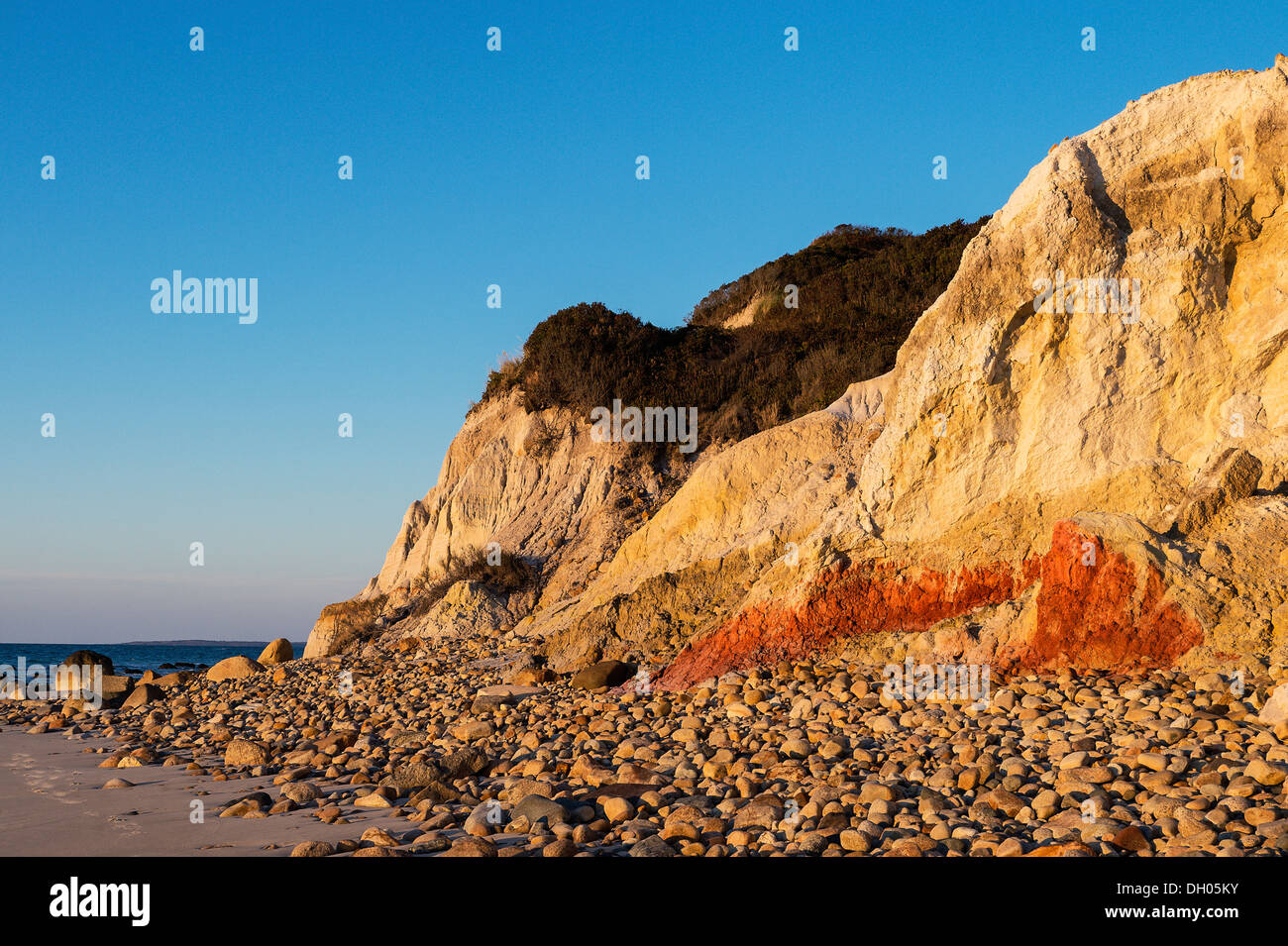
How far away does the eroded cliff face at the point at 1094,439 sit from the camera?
27.1ft

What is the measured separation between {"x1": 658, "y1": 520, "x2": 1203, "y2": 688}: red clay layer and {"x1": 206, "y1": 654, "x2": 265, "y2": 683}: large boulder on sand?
33.9ft

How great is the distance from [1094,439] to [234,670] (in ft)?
50.3

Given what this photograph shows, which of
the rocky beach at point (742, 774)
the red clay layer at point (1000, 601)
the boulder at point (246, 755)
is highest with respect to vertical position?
the red clay layer at point (1000, 601)

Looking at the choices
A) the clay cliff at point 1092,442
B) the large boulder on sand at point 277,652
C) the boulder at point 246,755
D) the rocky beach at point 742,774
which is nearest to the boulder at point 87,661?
the large boulder on sand at point 277,652

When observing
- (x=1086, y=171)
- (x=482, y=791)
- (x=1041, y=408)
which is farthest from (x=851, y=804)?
(x=1086, y=171)

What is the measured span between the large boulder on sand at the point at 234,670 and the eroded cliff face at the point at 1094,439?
33.9ft

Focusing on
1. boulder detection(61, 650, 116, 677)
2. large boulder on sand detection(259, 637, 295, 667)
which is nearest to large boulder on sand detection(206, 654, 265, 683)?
large boulder on sand detection(259, 637, 295, 667)

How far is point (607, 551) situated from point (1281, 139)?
38.2ft

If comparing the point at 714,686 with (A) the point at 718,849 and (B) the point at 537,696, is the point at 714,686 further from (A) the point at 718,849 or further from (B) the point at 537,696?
(A) the point at 718,849

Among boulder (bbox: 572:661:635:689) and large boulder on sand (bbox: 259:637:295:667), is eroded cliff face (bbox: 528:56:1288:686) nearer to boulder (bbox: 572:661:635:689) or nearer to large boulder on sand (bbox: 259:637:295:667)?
boulder (bbox: 572:661:635:689)

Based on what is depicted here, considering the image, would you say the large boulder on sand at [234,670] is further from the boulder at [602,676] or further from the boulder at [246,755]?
the boulder at [602,676]

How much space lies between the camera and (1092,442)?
30.4 feet

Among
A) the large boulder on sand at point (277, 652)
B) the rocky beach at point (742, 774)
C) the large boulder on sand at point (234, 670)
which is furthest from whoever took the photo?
the large boulder on sand at point (277, 652)

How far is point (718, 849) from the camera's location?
510 cm
